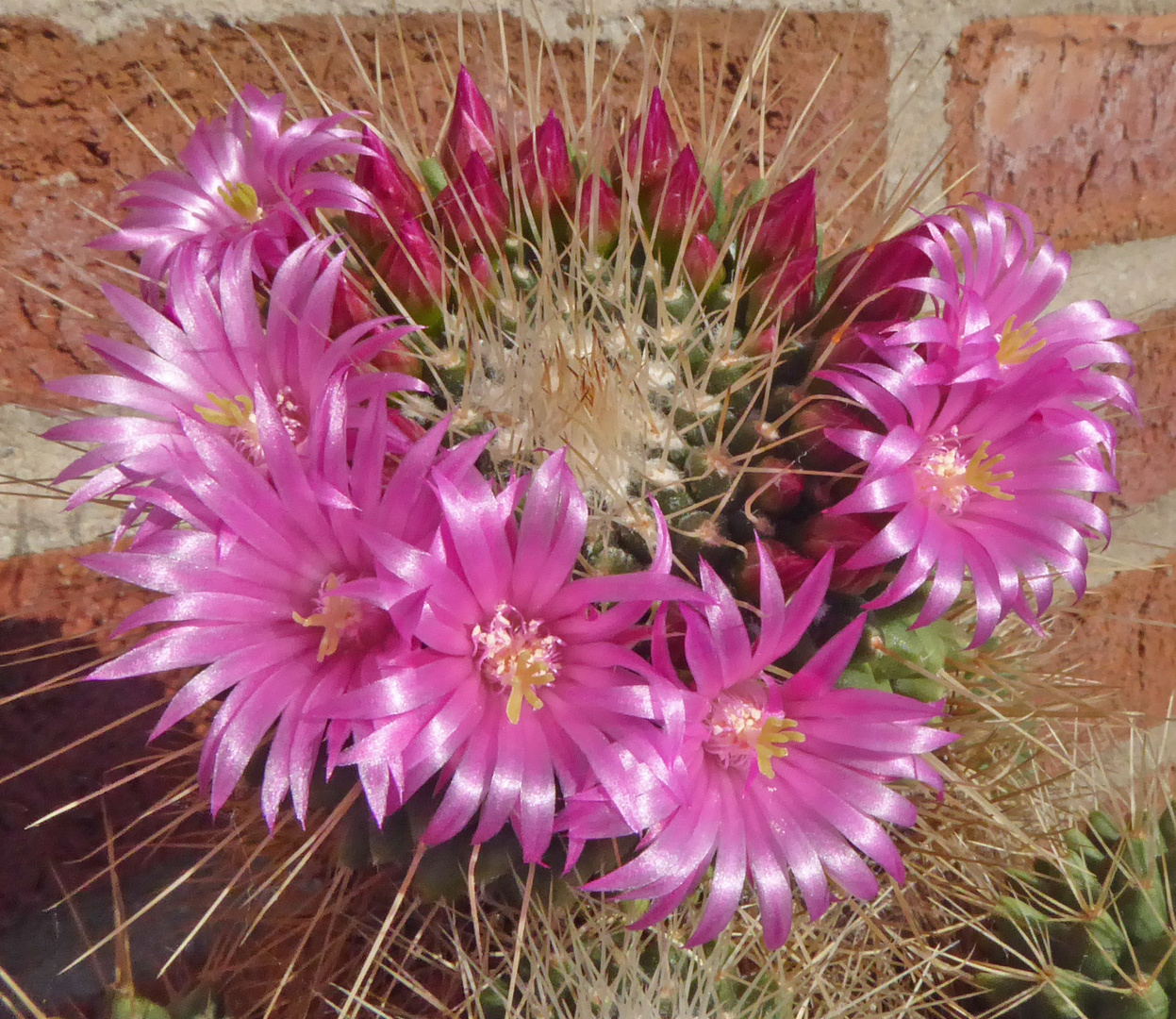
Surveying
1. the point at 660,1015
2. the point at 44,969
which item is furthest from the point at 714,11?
the point at 44,969

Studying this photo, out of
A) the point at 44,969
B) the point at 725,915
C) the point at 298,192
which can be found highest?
the point at 298,192

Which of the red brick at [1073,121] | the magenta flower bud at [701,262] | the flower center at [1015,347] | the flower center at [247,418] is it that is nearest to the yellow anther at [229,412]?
the flower center at [247,418]

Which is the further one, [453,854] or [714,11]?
[714,11]

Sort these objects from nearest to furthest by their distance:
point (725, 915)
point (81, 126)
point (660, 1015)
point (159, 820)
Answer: point (725, 915)
point (660, 1015)
point (81, 126)
point (159, 820)

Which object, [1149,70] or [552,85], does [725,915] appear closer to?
[552,85]

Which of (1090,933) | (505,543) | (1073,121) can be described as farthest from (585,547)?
(1073,121)

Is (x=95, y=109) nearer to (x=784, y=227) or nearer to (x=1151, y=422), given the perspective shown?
(x=784, y=227)

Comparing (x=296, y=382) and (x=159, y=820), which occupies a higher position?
(x=296, y=382)
